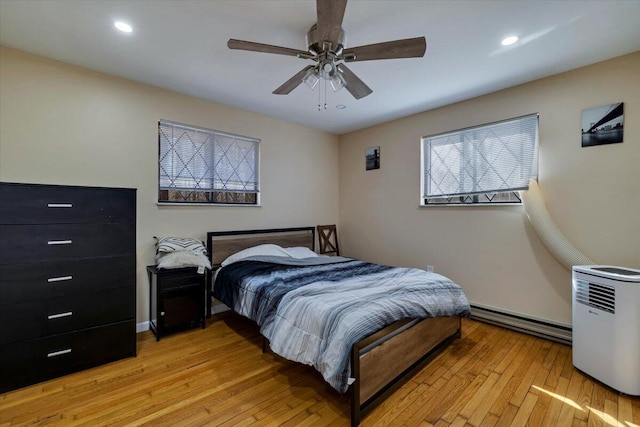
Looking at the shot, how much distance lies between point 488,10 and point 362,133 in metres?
2.89

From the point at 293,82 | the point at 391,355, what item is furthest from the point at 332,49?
the point at 391,355

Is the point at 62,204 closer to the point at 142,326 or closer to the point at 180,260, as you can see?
the point at 180,260

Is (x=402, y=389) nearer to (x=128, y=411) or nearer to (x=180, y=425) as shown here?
(x=180, y=425)

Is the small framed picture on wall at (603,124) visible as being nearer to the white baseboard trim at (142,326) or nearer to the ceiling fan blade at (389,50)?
the ceiling fan blade at (389,50)

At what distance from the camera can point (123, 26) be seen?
2139 millimetres

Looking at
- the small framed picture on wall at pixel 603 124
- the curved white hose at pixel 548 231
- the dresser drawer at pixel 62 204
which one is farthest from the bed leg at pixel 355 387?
the small framed picture on wall at pixel 603 124

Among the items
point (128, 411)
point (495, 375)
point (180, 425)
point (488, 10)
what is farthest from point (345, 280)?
point (488, 10)

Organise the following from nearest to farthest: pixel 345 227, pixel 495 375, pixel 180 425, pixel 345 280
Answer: pixel 180 425
pixel 495 375
pixel 345 280
pixel 345 227

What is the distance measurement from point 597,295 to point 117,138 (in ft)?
15.2

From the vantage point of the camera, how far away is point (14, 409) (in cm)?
191

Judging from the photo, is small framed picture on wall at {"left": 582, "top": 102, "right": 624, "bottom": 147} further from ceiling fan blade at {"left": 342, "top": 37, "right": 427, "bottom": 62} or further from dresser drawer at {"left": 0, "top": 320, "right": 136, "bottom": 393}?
dresser drawer at {"left": 0, "top": 320, "right": 136, "bottom": 393}

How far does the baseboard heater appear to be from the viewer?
9.30 ft

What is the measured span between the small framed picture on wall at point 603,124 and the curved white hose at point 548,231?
0.59 metres

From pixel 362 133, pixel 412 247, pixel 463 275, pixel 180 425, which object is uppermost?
pixel 362 133
